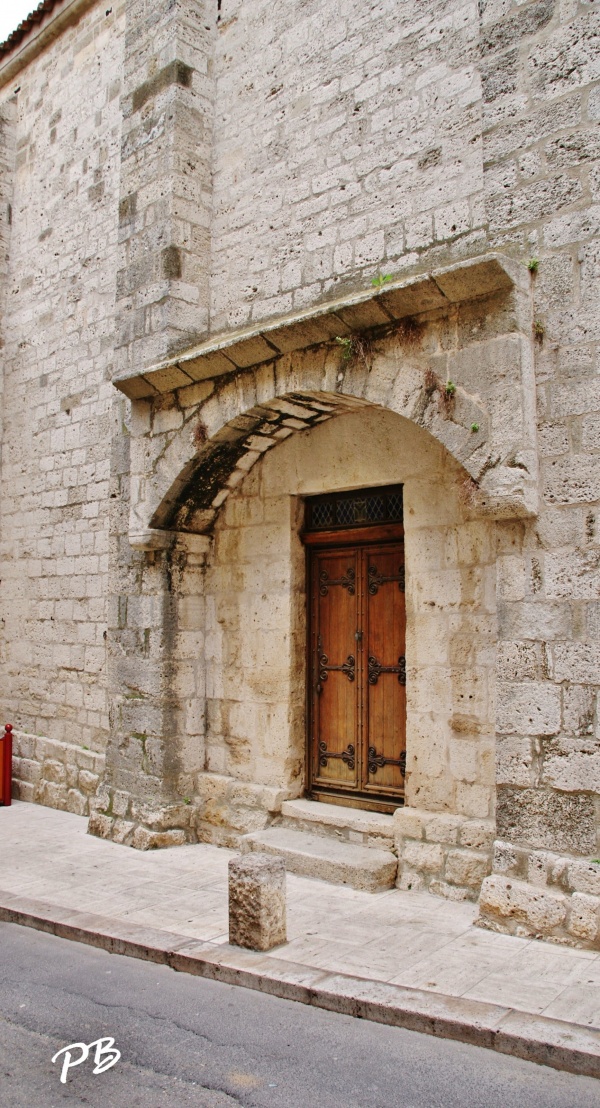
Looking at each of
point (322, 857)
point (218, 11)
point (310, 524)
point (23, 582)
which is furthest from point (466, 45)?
point (23, 582)

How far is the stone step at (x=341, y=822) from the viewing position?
523 centimetres

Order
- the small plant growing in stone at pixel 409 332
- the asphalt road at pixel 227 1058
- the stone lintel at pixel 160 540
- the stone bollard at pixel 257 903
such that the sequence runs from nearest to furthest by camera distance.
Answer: the asphalt road at pixel 227 1058 → the stone bollard at pixel 257 903 → the small plant growing in stone at pixel 409 332 → the stone lintel at pixel 160 540

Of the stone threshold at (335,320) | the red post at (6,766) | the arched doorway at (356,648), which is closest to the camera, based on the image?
the stone threshold at (335,320)

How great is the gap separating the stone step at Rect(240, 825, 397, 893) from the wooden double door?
1.19ft

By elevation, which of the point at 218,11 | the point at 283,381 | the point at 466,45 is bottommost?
the point at 283,381

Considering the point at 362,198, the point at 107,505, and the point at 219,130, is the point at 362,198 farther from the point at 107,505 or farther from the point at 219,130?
the point at 107,505

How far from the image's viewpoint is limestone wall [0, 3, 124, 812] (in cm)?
766

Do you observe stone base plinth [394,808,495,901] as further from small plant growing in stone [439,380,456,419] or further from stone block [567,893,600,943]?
small plant growing in stone [439,380,456,419]

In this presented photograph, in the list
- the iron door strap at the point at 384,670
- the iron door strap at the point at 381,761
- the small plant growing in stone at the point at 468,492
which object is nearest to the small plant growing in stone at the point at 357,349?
the small plant growing in stone at the point at 468,492

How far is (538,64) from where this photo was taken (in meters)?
4.40

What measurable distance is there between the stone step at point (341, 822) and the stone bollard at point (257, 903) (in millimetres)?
1225

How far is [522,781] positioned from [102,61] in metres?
7.67

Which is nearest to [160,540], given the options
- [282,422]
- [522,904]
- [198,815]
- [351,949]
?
[282,422]

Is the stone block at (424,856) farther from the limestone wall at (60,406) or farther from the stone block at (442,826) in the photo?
the limestone wall at (60,406)
